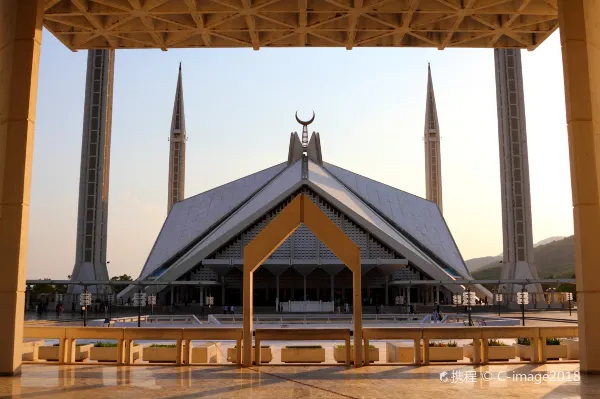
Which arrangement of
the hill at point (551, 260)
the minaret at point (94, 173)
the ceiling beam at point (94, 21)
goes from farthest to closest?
1. the hill at point (551, 260)
2. the minaret at point (94, 173)
3. the ceiling beam at point (94, 21)

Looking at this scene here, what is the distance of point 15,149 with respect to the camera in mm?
9188

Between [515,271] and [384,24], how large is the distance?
3862cm

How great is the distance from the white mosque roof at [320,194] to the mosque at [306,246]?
7cm

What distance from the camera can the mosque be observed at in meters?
43.1

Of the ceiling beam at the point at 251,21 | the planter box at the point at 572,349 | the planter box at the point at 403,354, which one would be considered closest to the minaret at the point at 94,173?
the ceiling beam at the point at 251,21

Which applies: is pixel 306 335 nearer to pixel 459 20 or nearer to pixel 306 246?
pixel 459 20

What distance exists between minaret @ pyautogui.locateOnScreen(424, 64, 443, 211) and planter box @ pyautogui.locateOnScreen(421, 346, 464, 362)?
63.2 meters

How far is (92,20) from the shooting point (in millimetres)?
11156

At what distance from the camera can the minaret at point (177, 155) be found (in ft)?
240

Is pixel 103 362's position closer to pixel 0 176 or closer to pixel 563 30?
pixel 0 176

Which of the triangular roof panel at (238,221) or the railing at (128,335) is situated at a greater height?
the triangular roof panel at (238,221)

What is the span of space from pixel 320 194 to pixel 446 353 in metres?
34.1

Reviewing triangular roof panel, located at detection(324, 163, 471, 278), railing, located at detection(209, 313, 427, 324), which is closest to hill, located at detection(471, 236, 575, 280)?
triangular roof panel, located at detection(324, 163, 471, 278)

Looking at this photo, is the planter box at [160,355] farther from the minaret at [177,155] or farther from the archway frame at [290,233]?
the minaret at [177,155]
